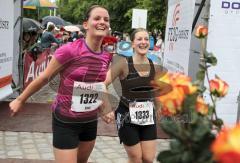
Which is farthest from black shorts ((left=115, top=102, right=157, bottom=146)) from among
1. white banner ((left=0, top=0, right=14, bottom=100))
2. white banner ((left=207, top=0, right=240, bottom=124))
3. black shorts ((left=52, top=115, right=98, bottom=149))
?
white banner ((left=0, top=0, right=14, bottom=100))

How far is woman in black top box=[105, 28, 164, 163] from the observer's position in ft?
15.0

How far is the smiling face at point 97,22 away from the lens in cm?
374

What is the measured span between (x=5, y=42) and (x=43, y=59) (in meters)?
3.25

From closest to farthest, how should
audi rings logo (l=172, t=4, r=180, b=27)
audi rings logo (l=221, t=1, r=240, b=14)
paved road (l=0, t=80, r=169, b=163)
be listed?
audi rings logo (l=221, t=1, r=240, b=14) → paved road (l=0, t=80, r=169, b=163) → audi rings logo (l=172, t=4, r=180, b=27)

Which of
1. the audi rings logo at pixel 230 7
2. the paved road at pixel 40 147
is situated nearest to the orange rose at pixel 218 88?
the audi rings logo at pixel 230 7

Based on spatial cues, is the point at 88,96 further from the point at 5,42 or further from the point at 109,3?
the point at 109,3

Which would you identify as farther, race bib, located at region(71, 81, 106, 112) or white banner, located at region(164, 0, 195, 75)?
white banner, located at region(164, 0, 195, 75)

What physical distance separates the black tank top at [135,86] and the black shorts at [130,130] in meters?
0.13

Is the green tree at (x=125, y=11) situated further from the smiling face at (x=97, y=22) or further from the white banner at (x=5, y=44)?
the white banner at (x=5, y=44)

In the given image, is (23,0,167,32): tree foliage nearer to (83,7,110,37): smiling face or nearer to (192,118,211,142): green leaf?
(83,7,110,37): smiling face

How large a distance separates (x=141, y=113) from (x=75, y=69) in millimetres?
1097

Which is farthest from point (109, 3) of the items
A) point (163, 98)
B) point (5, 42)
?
point (163, 98)

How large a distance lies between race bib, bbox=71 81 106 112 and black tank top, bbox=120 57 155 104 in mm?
654

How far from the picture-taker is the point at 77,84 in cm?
381
